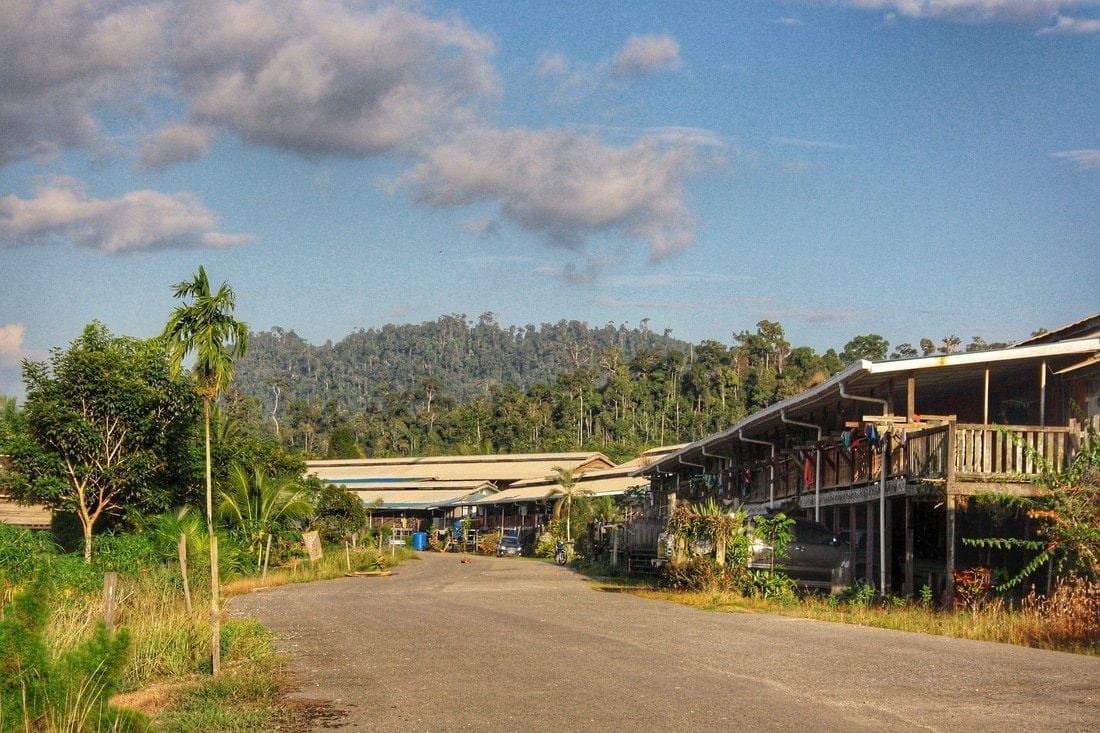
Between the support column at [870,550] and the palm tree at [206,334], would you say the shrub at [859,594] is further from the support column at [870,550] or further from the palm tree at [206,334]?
the palm tree at [206,334]

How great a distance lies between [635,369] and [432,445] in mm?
20618

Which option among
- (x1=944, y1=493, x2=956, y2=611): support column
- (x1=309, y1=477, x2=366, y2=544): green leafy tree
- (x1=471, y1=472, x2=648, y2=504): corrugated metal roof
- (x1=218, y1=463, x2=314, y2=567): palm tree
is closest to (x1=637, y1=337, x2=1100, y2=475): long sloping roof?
(x1=944, y1=493, x2=956, y2=611): support column

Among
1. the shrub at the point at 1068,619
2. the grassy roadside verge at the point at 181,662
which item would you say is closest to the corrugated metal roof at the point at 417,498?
the grassy roadside verge at the point at 181,662

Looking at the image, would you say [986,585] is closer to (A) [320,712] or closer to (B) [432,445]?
(A) [320,712]

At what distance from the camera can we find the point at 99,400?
29594mm

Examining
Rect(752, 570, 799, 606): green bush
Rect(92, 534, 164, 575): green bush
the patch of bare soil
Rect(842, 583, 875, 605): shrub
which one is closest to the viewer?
the patch of bare soil

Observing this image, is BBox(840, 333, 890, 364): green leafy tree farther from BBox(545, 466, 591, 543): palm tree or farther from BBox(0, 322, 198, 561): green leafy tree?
BBox(0, 322, 198, 561): green leafy tree

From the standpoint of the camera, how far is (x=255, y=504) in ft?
120

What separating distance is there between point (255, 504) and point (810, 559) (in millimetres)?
18475

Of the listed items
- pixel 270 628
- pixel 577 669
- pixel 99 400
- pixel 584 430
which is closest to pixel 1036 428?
pixel 577 669

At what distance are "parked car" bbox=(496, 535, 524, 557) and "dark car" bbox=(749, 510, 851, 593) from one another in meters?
34.9

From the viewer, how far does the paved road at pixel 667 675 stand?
1040 cm

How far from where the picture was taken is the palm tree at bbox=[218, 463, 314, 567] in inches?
1396

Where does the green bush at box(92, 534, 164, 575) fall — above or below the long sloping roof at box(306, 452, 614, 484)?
below
